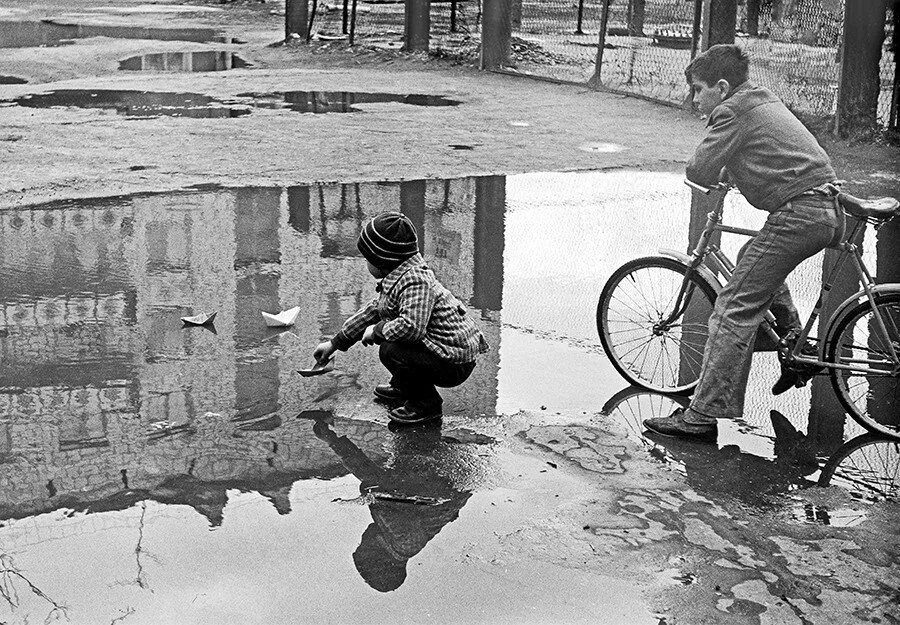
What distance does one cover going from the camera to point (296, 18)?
27.6 meters

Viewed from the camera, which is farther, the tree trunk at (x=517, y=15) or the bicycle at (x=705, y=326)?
the tree trunk at (x=517, y=15)

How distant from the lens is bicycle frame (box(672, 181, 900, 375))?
558 centimetres

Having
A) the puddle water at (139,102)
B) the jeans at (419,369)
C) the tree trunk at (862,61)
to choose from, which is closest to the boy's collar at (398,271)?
the jeans at (419,369)

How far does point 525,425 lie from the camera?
5766mm

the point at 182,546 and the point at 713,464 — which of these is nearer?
the point at 182,546

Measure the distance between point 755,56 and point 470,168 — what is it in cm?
691

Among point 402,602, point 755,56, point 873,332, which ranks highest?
point 755,56

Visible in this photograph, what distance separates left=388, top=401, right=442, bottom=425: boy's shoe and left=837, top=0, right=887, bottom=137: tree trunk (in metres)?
8.94

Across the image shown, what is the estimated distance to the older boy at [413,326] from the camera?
554 centimetres

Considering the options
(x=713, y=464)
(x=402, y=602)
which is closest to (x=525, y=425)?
(x=713, y=464)

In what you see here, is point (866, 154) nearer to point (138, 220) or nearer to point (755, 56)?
point (755, 56)

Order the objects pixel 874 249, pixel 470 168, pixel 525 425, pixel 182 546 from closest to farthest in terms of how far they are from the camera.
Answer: pixel 182 546 → pixel 525 425 → pixel 874 249 → pixel 470 168

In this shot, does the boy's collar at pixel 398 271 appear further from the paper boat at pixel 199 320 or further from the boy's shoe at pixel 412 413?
the paper boat at pixel 199 320

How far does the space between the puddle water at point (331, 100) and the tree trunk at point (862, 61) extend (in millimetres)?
5943
